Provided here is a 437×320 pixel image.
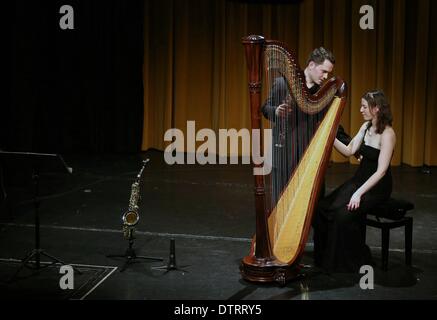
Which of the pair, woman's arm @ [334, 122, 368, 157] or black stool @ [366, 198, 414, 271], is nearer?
black stool @ [366, 198, 414, 271]

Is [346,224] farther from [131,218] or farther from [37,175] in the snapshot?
[37,175]

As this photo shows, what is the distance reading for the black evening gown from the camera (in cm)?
480

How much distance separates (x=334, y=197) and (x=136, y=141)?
529 centimetres

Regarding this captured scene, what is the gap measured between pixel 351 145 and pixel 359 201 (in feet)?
1.69

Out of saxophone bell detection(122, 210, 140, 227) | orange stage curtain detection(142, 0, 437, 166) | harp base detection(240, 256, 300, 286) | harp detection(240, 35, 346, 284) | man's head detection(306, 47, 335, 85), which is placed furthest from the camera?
orange stage curtain detection(142, 0, 437, 166)

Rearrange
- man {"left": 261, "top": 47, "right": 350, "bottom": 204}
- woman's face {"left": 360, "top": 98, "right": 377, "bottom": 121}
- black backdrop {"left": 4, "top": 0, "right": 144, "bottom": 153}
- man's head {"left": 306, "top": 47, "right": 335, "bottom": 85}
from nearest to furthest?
1. man {"left": 261, "top": 47, "right": 350, "bottom": 204}
2. man's head {"left": 306, "top": 47, "right": 335, "bottom": 85}
3. woman's face {"left": 360, "top": 98, "right": 377, "bottom": 121}
4. black backdrop {"left": 4, "top": 0, "right": 144, "bottom": 153}

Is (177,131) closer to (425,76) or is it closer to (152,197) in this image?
(152,197)

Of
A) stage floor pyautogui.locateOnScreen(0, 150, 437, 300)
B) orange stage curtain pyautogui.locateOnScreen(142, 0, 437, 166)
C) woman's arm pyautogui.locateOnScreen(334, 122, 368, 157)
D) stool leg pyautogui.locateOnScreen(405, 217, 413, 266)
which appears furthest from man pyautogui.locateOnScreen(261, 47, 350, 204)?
orange stage curtain pyautogui.locateOnScreen(142, 0, 437, 166)

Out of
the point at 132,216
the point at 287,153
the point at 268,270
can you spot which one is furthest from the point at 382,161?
the point at 132,216

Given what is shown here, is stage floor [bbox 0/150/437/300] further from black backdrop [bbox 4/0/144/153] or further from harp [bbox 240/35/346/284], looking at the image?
black backdrop [bbox 4/0/144/153]

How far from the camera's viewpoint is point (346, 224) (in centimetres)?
479

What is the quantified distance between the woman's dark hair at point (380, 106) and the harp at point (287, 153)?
19 centimetres

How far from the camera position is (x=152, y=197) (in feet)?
23.8
